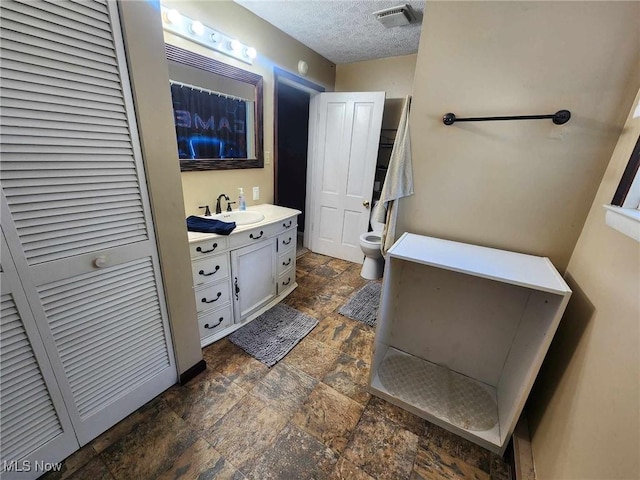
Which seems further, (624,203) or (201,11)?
(201,11)

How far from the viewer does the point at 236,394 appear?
1522mm

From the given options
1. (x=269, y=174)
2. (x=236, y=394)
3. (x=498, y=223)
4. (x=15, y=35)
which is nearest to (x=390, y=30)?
(x=269, y=174)

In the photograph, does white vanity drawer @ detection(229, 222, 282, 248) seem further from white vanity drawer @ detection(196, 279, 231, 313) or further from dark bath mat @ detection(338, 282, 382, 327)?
dark bath mat @ detection(338, 282, 382, 327)

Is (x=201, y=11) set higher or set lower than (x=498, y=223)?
higher

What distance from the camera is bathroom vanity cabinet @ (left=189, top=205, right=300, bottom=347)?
1.72 metres

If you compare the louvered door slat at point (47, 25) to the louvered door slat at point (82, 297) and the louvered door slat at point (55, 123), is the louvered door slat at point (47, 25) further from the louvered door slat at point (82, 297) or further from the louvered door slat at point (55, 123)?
the louvered door slat at point (82, 297)

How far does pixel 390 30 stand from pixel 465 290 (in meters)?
2.42

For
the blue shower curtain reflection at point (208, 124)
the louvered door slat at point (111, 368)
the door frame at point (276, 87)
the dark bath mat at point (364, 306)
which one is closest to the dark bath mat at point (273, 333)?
the dark bath mat at point (364, 306)

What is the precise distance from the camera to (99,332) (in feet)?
3.77

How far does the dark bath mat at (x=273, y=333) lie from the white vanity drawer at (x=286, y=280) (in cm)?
21

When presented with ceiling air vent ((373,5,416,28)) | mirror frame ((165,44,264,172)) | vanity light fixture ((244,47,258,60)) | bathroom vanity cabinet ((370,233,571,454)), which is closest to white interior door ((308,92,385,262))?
ceiling air vent ((373,5,416,28))

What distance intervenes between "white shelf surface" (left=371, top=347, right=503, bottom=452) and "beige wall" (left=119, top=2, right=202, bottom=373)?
1169 millimetres

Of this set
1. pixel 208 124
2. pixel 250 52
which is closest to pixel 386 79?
pixel 250 52

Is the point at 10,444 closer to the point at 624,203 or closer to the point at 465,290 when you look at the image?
the point at 465,290
